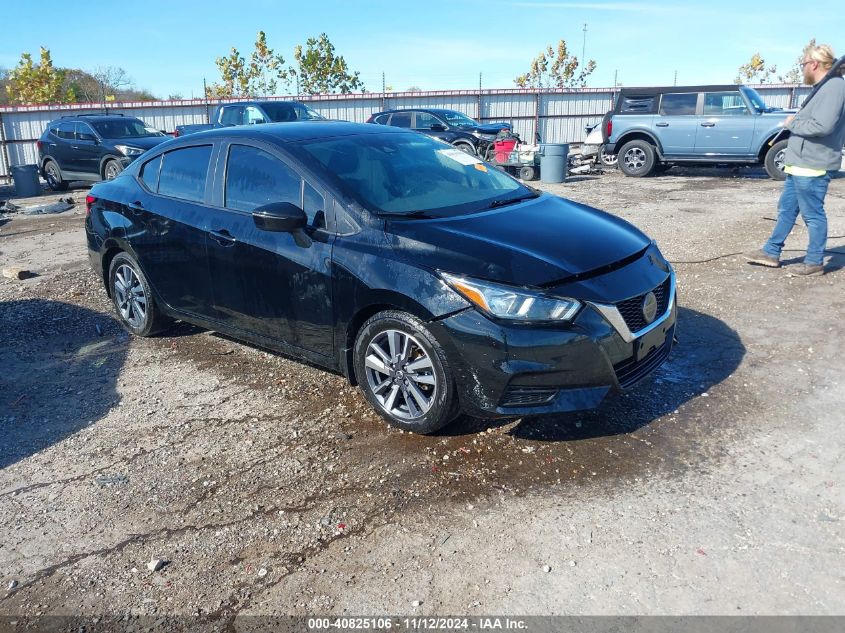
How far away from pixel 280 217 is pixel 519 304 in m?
1.51

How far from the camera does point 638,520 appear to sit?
123 inches

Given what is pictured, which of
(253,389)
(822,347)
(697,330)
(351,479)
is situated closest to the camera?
(351,479)

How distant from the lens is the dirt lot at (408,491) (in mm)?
2770

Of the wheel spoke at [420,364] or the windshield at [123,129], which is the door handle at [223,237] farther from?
the windshield at [123,129]

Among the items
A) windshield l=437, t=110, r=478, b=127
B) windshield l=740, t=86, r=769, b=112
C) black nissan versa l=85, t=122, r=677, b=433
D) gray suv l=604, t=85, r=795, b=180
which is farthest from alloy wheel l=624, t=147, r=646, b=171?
black nissan versa l=85, t=122, r=677, b=433

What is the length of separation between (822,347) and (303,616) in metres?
4.24

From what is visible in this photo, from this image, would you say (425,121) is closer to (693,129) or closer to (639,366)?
(693,129)

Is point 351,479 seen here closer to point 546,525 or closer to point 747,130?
point 546,525

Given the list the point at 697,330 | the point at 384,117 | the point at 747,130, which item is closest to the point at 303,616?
the point at 697,330

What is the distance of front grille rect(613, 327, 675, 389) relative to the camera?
3637mm

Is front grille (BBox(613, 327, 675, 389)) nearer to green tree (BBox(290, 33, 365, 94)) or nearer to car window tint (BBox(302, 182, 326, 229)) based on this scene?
car window tint (BBox(302, 182, 326, 229))

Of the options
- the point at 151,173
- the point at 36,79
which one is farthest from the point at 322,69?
the point at 151,173

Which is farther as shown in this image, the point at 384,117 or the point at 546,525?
the point at 384,117

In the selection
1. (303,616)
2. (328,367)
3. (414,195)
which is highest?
(414,195)
